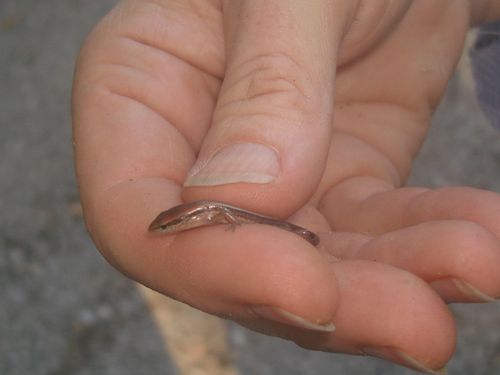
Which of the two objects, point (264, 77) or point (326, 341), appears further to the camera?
point (264, 77)

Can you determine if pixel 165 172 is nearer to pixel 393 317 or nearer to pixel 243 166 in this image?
pixel 243 166

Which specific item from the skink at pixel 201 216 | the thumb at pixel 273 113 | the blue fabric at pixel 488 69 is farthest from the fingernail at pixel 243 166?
the blue fabric at pixel 488 69

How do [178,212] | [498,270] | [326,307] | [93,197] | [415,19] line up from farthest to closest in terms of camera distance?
[415,19] < [93,197] < [178,212] < [498,270] < [326,307]

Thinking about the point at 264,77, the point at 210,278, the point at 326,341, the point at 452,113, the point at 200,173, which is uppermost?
the point at 264,77

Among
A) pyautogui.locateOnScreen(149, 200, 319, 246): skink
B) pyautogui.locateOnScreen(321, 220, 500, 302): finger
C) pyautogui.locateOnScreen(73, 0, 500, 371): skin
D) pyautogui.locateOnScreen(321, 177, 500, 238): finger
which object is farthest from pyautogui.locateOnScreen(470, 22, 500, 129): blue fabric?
pyautogui.locateOnScreen(149, 200, 319, 246): skink

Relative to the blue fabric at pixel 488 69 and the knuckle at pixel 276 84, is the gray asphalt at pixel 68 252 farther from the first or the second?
the knuckle at pixel 276 84

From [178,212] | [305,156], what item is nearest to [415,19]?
[305,156]

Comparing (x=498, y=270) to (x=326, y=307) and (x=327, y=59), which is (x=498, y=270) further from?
(x=327, y=59)
